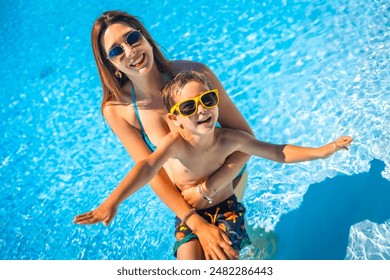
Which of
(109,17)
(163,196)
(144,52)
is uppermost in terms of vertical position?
(109,17)

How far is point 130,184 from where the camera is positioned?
2.95 m

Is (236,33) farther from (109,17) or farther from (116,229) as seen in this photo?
(109,17)

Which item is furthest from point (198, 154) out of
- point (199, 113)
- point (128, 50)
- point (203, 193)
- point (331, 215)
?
point (331, 215)

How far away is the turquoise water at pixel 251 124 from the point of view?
5.00 metres

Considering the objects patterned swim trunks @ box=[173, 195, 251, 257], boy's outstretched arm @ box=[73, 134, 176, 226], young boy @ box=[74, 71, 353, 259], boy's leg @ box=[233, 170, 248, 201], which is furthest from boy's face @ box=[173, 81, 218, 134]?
boy's leg @ box=[233, 170, 248, 201]

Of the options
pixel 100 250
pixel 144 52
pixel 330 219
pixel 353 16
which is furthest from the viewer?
pixel 353 16

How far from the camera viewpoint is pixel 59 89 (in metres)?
7.56

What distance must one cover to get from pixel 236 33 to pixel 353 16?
5.26ft

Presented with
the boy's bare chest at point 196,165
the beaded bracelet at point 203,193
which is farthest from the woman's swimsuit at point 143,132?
the beaded bracelet at point 203,193

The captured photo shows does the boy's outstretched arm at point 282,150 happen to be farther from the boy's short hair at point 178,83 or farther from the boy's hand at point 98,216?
the boy's hand at point 98,216

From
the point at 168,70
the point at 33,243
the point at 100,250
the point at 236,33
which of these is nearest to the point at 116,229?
the point at 100,250

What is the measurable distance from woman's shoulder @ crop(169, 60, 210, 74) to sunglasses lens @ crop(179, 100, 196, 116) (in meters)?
0.48

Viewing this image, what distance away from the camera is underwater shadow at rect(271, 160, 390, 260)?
473 centimetres
